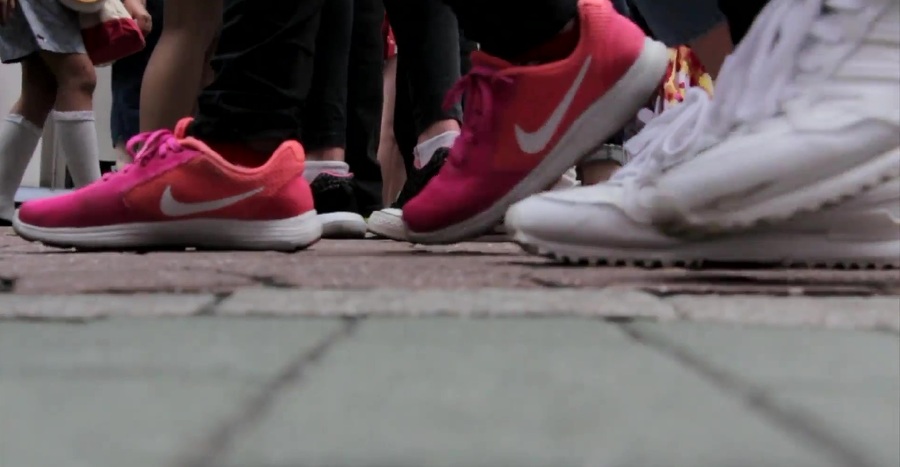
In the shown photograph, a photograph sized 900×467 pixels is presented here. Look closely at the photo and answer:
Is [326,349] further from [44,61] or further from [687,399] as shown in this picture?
[44,61]

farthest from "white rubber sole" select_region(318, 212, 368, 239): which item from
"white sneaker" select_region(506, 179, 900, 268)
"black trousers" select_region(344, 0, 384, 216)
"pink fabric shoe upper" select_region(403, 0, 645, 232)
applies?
"white sneaker" select_region(506, 179, 900, 268)

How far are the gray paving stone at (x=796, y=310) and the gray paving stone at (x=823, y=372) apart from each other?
3 centimetres

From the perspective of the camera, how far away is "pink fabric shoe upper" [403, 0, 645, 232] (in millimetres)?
872

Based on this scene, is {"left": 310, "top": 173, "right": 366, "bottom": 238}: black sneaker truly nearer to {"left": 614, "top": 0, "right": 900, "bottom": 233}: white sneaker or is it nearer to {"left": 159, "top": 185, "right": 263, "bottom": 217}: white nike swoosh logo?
{"left": 159, "top": 185, "right": 263, "bottom": 217}: white nike swoosh logo

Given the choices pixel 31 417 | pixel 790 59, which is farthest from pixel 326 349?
pixel 790 59

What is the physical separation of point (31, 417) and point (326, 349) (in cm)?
13

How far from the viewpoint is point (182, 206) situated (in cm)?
108

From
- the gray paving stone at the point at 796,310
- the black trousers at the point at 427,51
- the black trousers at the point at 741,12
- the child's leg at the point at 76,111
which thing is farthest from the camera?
the child's leg at the point at 76,111

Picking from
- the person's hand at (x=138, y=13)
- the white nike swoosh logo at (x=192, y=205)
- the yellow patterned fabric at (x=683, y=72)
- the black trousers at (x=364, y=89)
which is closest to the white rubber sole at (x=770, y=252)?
the white nike swoosh logo at (x=192, y=205)

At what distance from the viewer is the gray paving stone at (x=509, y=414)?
0.77 ft

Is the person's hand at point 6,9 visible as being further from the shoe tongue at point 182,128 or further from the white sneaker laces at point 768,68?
the white sneaker laces at point 768,68

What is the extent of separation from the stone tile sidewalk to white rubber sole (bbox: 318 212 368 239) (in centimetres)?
100

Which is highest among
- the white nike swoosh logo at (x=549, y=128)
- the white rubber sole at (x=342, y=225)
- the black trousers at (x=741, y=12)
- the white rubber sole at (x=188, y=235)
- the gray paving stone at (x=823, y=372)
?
the black trousers at (x=741, y=12)

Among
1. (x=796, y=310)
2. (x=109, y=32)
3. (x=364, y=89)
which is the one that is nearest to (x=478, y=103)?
(x=796, y=310)
